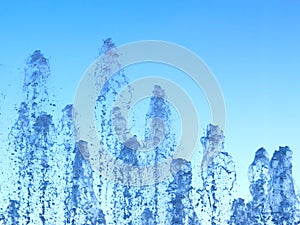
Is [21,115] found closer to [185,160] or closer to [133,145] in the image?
[133,145]

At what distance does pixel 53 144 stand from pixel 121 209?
2.77 m

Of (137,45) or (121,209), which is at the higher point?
(137,45)

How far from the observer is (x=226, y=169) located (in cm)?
2102

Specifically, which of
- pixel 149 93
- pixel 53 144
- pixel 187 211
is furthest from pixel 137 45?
pixel 187 211

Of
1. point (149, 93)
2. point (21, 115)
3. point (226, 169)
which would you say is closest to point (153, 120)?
point (149, 93)

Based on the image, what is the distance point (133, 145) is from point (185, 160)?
1.62 m

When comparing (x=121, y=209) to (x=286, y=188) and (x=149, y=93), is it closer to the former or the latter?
(x=149, y=93)

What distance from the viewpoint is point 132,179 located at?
20.4 metres

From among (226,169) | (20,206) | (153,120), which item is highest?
(153,120)

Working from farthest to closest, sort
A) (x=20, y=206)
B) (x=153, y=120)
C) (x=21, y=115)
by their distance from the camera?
(x=153, y=120) < (x=21, y=115) < (x=20, y=206)

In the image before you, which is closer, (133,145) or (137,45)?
(137,45)

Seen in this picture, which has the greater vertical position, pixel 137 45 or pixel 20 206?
pixel 137 45

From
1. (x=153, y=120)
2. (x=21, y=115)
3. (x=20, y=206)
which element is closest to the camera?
(x=20, y=206)

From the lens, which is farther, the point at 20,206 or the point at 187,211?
the point at 187,211
